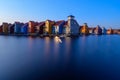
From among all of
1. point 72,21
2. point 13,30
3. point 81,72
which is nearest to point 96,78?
point 81,72

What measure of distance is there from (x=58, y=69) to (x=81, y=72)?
67.6 inches

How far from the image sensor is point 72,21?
246 feet

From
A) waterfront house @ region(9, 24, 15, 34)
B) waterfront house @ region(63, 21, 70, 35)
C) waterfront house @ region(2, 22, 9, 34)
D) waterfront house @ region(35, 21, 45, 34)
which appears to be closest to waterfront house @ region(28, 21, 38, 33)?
waterfront house @ region(35, 21, 45, 34)

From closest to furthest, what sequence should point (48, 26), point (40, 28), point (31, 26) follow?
point (48, 26) < point (40, 28) < point (31, 26)

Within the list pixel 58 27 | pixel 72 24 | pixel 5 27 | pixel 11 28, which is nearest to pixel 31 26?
pixel 11 28

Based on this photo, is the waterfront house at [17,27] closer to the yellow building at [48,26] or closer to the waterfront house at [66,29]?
the yellow building at [48,26]

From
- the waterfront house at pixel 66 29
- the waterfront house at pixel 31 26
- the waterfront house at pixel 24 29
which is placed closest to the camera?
the waterfront house at pixel 66 29

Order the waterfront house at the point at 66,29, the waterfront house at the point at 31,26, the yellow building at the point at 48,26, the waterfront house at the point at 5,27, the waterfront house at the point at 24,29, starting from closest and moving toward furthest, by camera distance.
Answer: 1. the waterfront house at the point at 66,29
2. the yellow building at the point at 48,26
3. the waterfront house at the point at 31,26
4. the waterfront house at the point at 24,29
5. the waterfront house at the point at 5,27

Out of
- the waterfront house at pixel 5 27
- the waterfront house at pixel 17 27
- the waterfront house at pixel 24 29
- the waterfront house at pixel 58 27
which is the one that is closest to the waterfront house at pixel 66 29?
the waterfront house at pixel 58 27

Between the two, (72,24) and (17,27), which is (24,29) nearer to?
(17,27)

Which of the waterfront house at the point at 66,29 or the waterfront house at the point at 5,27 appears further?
the waterfront house at the point at 5,27

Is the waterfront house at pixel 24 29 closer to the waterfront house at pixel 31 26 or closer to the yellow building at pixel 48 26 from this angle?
the waterfront house at pixel 31 26

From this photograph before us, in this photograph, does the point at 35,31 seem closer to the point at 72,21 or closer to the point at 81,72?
the point at 72,21

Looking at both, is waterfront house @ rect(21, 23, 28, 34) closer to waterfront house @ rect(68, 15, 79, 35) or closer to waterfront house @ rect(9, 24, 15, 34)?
waterfront house @ rect(9, 24, 15, 34)
